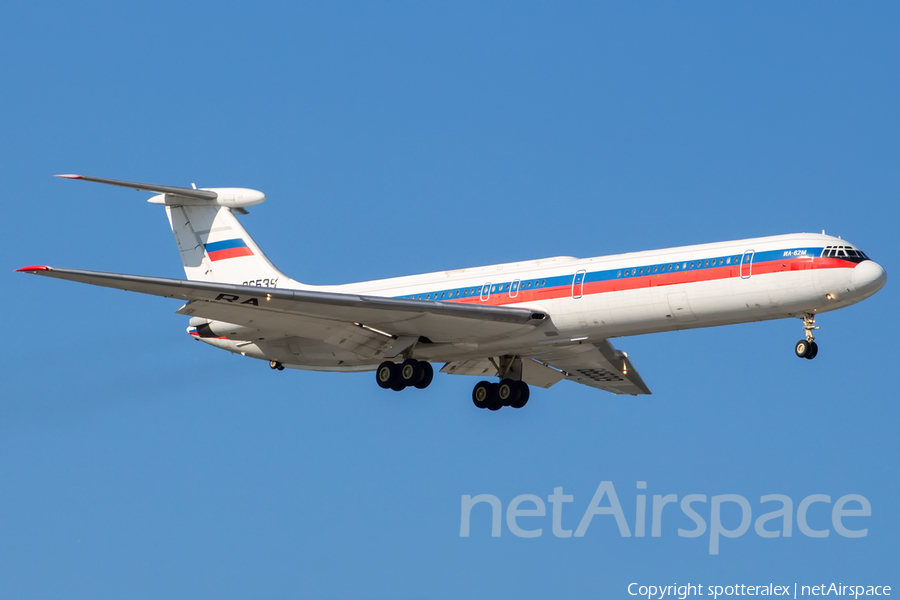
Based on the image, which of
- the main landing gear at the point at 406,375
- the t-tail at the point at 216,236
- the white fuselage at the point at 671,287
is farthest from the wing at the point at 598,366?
the t-tail at the point at 216,236

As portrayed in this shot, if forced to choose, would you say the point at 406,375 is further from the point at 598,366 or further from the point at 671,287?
the point at 671,287

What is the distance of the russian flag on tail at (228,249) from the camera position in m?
39.8

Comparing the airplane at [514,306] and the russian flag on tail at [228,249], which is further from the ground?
the russian flag on tail at [228,249]

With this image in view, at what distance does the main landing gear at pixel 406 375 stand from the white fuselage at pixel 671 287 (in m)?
0.90

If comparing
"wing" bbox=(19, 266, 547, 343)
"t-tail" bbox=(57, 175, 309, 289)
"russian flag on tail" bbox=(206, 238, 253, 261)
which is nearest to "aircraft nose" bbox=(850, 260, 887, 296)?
"wing" bbox=(19, 266, 547, 343)

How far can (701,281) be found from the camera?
3123 cm

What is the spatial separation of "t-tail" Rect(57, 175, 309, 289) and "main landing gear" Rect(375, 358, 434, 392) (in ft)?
20.1

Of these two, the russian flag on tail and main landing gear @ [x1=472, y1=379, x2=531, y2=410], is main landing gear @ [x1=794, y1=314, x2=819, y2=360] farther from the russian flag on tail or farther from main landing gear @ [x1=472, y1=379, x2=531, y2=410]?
the russian flag on tail

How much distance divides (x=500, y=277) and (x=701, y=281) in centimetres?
579

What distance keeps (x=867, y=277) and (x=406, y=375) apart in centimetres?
1276

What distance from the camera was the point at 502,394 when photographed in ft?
121

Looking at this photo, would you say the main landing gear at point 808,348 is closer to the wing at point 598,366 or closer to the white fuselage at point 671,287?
the white fuselage at point 671,287

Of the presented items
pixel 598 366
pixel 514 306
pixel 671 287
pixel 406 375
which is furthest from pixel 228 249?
pixel 671 287

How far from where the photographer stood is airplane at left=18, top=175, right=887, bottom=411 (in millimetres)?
30719
